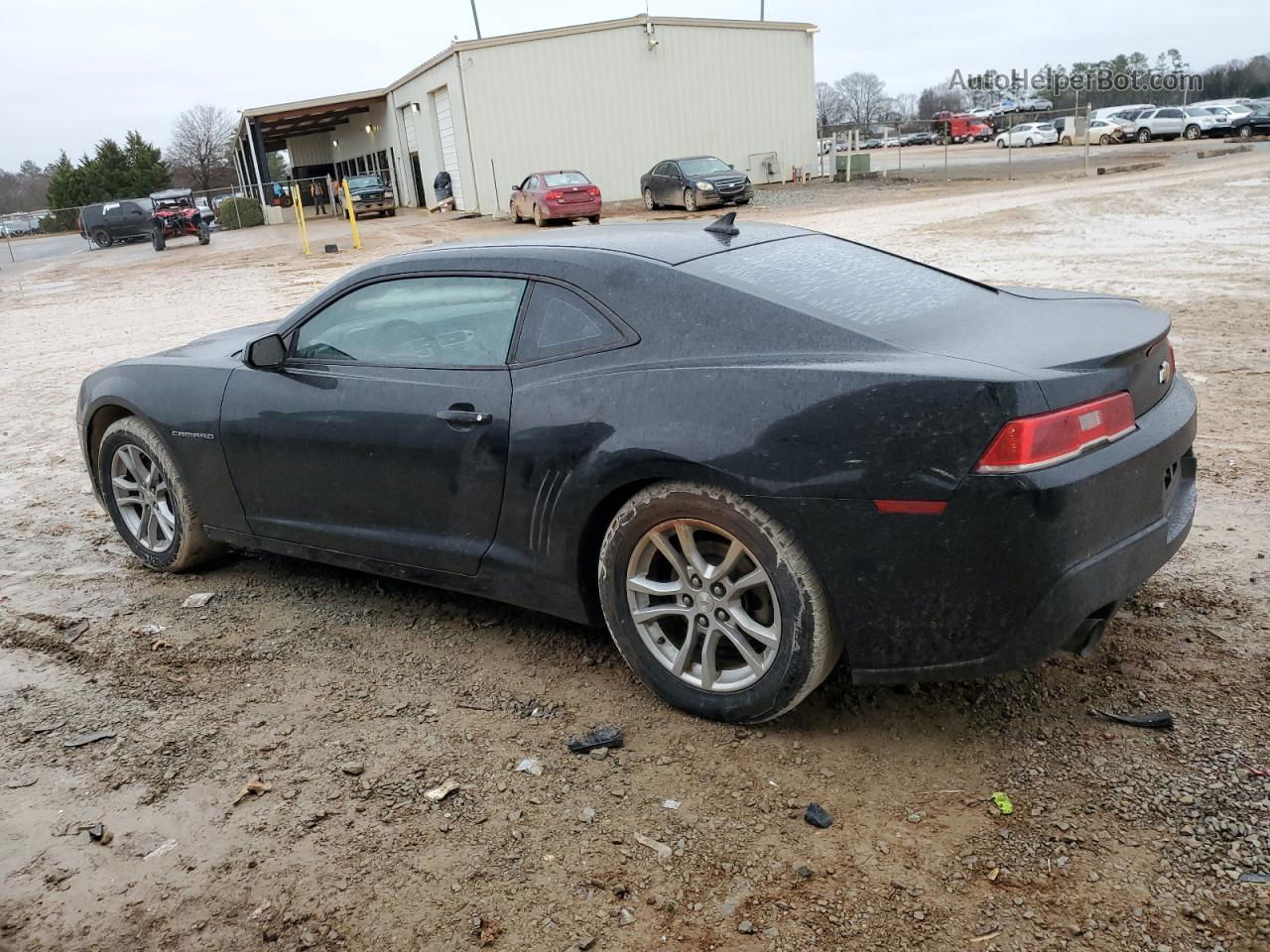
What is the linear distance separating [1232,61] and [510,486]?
112m

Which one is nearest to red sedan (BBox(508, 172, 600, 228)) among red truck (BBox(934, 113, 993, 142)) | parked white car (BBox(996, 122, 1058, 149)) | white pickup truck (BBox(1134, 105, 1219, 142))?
white pickup truck (BBox(1134, 105, 1219, 142))

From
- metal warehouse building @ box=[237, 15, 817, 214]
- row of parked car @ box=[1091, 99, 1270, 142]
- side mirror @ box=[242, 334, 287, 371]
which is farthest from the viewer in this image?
row of parked car @ box=[1091, 99, 1270, 142]

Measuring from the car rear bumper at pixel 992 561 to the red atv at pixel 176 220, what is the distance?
37.5m

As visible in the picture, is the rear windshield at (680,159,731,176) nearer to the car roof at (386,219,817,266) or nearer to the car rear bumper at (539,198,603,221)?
the car rear bumper at (539,198,603,221)

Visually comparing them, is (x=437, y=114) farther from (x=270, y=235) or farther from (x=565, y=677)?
(x=565, y=677)

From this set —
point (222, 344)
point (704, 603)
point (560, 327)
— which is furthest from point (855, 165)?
point (704, 603)

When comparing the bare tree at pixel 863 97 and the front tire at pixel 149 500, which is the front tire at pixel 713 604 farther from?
the bare tree at pixel 863 97

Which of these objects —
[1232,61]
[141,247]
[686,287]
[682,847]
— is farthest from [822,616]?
[1232,61]

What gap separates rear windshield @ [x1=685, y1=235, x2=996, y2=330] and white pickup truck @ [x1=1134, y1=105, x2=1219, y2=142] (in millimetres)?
45734

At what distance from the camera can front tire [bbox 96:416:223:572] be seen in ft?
15.2

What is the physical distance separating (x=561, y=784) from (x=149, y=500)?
2848mm

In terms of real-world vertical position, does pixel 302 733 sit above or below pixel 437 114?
below

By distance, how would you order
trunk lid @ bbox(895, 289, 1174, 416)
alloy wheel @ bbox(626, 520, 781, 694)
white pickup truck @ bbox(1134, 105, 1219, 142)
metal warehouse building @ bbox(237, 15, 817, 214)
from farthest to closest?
white pickup truck @ bbox(1134, 105, 1219, 142) < metal warehouse building @ bbox(237, 15, 817, 214) < alloy wheel @ bbox(626, 520, 781, 694) < trunk lid @ bbox(895, 289, 1174, 416)

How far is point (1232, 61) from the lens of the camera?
93438 millimetres
